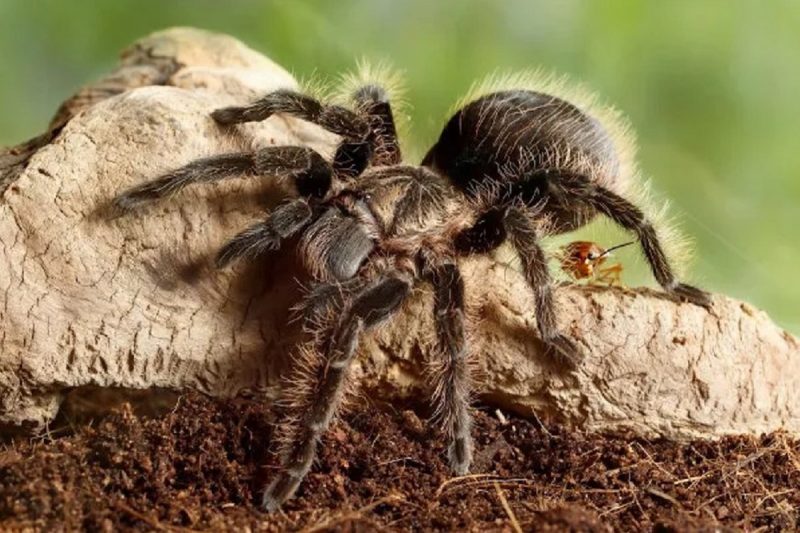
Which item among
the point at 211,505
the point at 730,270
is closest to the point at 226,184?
the point at 211,505

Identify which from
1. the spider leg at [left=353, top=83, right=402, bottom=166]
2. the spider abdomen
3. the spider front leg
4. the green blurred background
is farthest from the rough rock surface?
the green blurred background

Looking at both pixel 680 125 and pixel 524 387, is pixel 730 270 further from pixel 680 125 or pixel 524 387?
pixel 524 387

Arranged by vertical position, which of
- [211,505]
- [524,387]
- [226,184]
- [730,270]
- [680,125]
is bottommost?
[211,505]

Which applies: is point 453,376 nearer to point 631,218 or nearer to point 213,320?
point 213,320

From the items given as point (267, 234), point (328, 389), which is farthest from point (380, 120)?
point (328, 389)

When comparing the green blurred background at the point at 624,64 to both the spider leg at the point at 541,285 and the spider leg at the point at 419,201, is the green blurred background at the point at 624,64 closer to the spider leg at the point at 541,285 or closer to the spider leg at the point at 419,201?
the spider leg at the point at 419,201

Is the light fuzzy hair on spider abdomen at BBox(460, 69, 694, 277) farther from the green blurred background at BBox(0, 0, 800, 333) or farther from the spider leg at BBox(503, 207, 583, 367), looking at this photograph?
the green blurred background at BBox(0, 0, 800, 333)

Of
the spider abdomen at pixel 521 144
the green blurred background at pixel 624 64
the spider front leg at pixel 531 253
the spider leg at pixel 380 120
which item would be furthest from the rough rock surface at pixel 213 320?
the green blurred background at pixel 624 64
